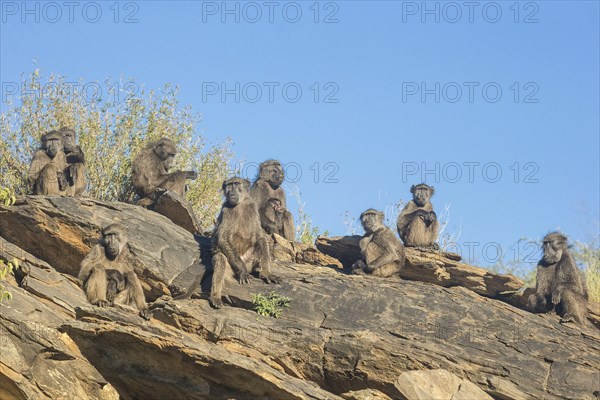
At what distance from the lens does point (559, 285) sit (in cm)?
1755

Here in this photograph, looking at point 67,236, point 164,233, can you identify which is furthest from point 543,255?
point 67,236

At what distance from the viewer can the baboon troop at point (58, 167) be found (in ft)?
58.2

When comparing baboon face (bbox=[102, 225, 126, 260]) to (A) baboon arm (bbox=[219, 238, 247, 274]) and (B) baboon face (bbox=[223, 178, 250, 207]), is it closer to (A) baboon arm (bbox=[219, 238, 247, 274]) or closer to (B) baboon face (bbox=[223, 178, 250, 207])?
(A) baboon arm (bbox=[219, 238, 247, 274])

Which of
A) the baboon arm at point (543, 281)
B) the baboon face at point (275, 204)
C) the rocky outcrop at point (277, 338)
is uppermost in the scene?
the baboon face at point (275, 204)

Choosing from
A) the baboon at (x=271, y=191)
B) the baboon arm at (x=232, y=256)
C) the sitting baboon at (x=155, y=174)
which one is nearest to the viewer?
the baboon arm at (x=232, y=256)

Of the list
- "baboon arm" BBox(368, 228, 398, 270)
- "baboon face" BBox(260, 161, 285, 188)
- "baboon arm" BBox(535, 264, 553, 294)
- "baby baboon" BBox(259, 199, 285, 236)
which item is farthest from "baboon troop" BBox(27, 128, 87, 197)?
"baboon arm" BBox(535, 264, 553, 294)

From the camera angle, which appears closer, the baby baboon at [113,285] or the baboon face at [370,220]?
the baby baboon at [113,285]

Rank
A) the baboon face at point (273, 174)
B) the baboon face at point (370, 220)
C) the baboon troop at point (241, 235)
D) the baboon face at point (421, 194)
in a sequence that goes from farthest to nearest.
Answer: the baboon face at point (421, 194) → the baboon face at point (273, 174) → the baboon face at point (370, 220) → the baboon troop at point (241, 235)

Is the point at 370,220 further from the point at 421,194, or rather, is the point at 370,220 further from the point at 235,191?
the point at 235,191

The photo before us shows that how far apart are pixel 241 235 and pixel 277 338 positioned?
9.53 ft

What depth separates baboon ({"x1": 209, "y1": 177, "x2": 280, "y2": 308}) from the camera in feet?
52.9

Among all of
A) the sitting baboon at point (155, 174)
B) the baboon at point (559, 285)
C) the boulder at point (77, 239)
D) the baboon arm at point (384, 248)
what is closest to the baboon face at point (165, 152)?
the sitting baboon at point (155, 174)

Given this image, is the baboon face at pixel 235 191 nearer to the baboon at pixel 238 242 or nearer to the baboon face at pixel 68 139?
the baboon at pixel 238 242

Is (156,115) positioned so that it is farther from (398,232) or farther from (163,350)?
(163,350)
